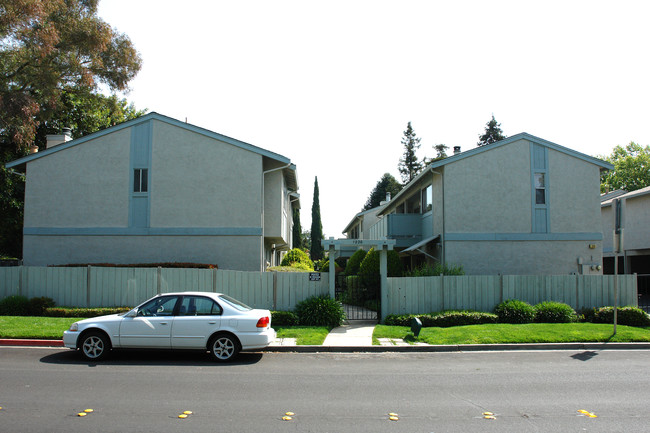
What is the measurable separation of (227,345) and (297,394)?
118 inches

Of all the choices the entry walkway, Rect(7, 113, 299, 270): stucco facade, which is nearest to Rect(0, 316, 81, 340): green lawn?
Rect(7, 113, 299, 270): stucco facade

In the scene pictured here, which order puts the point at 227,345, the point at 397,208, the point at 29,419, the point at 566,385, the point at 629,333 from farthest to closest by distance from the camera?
the point at 397,208 → the point at 629,333 → the point at 227,345 → the point at 566,385 → the point at 29,419

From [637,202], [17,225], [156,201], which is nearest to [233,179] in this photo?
[156,201]

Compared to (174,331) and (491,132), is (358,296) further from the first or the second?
(491,132)

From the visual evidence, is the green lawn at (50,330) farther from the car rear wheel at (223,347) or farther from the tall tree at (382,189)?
the tall tree at (382,189)

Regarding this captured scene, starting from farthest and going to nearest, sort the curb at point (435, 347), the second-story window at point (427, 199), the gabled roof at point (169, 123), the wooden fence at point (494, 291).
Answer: the second-story window at point (427, 199)
the gabled roof at point (169, 123)
the wooden fence at point (494, 291)
the curb at point (435, 347)

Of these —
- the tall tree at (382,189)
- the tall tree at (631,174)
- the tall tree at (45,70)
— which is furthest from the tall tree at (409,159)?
the tall tree at (45,70)

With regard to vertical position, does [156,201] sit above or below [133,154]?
below

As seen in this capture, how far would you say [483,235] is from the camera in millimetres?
19688

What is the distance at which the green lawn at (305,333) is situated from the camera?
12.1 metres

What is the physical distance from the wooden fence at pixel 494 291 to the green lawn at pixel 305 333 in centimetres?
298

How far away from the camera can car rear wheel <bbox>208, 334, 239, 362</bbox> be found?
10.1m

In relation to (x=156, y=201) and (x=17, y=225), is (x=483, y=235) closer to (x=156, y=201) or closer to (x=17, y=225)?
(x=156, y=201)

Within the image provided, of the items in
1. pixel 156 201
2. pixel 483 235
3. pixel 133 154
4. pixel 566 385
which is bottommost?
pixel 566 385
